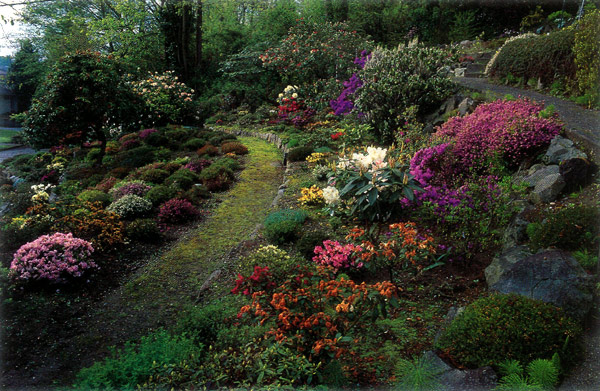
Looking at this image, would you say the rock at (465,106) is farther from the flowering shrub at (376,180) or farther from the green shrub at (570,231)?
the green shrub at (570,231)

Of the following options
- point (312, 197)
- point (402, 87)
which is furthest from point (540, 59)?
point (312, 197)

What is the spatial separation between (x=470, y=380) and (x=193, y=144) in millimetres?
13293

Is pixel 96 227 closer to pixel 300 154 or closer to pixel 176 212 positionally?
pixel 176 212

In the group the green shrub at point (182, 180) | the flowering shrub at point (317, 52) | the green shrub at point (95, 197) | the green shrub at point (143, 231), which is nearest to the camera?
the green shrub at point (143, 231)

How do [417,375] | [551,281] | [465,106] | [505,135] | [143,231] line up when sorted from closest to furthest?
[417,375] → [551,281] → [505,135] → [143,231] → [465,106]

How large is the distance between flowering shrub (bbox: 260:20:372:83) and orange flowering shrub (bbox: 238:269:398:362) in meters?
14.2

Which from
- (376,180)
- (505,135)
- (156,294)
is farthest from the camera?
(505,135)

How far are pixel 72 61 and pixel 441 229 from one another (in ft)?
40.5

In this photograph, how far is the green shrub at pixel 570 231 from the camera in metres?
4.36

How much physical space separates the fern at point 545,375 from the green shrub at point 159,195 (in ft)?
26.3

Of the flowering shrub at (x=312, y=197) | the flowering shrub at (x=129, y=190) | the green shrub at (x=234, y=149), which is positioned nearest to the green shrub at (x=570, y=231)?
the flowering shrub at (x=312, y=197)

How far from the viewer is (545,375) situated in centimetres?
294

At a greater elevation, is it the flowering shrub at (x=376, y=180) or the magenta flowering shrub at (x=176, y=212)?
the flowering shrub at (x=376, y=180)

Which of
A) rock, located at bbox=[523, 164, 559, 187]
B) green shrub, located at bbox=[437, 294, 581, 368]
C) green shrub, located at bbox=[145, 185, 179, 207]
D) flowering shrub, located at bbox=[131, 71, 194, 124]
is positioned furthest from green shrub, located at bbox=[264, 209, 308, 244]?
flowering shrub, located at bbox=[131, 71, 194, 124]
